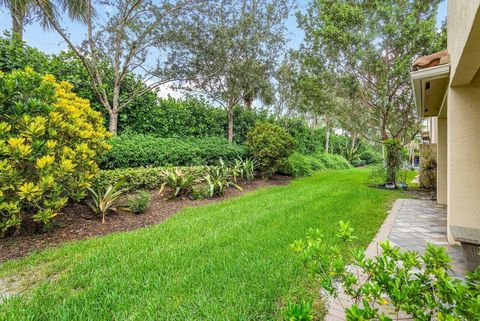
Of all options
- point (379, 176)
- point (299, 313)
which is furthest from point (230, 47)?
point (299, 313)

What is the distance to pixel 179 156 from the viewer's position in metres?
9.26

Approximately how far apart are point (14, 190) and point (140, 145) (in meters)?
4.51

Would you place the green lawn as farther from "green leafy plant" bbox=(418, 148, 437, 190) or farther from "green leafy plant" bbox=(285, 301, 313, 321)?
"green leafy plant" bbox=(418, 148, 437, 190)

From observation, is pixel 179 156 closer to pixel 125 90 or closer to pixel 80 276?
pixel 125 90

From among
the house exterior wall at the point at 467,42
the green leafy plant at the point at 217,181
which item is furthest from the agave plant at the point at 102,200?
the house exterior wall at the point at 467,42

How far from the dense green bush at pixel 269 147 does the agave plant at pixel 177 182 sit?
434cm

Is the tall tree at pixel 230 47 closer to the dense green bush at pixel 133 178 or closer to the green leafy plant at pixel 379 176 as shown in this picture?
the dense green bush at pixel 133 178

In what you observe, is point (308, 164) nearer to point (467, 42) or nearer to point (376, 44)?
point (376, 44)

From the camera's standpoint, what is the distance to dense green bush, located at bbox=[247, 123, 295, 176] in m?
11.1

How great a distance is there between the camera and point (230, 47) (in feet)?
33.3

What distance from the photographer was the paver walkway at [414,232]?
3.14 metres

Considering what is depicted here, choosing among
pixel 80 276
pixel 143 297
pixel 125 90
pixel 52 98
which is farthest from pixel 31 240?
pixel 125 90

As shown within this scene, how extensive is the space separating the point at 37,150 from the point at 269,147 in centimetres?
839

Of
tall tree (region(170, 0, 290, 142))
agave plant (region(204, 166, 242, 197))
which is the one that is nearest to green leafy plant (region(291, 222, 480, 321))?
agave plant (region(204, 166, 242, 197))
